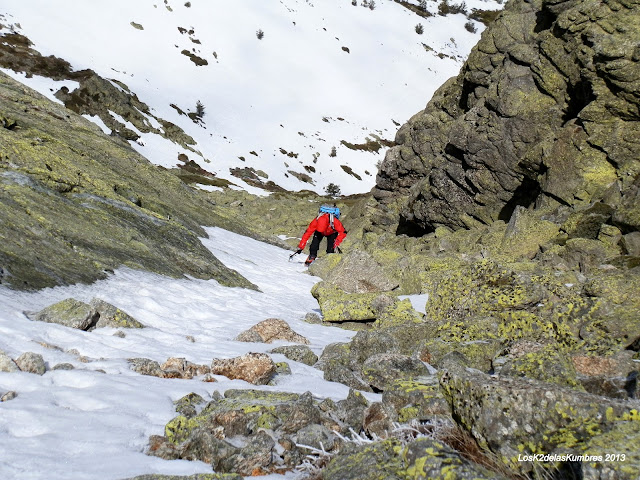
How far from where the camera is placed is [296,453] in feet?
15.7

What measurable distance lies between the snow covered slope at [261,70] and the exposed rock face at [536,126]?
5709 centimetres

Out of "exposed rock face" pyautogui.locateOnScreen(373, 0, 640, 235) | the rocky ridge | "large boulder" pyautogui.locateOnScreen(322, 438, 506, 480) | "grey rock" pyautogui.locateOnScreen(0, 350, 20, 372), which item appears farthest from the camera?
"exposed rock face" pyautogui.locateOnScreen(373, 0, 640, 235)

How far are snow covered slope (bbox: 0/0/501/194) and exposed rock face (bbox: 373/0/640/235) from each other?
57.1m

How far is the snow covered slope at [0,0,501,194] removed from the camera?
97100 millimetres

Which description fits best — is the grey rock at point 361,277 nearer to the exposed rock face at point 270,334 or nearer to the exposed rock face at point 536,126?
the exposed rock face at point 270,334

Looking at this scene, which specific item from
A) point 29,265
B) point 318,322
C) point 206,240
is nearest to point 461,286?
point 318,322

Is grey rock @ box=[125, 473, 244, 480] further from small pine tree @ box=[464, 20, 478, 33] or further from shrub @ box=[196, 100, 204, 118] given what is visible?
small pine tree @ box=[464, 20, 478, 33]

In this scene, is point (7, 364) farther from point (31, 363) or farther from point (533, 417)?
point (533, 417)

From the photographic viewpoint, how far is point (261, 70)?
122188 millimetres

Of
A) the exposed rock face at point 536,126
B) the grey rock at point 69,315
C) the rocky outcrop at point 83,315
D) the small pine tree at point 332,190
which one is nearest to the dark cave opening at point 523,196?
the exposed rock face at point 536,126

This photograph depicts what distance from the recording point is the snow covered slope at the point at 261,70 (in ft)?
319

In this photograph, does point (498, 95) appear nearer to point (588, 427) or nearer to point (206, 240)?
point (206, 240)

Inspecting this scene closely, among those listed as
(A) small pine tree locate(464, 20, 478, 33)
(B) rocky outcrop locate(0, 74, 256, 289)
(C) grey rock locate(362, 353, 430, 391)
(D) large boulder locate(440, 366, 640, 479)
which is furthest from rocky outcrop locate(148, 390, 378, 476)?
(A) small pine tree locate(464, 20, 478, 33)

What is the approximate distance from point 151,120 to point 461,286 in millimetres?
90159
